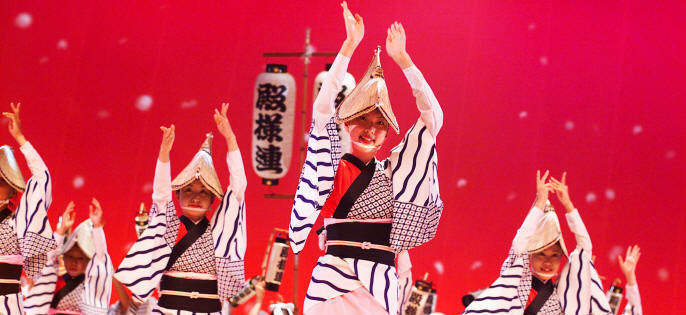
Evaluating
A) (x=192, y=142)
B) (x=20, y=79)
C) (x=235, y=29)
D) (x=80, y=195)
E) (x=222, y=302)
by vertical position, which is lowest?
(x=222, y=302)

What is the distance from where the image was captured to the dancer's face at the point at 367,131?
115 inches

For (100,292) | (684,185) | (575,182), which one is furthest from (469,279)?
(100,292)

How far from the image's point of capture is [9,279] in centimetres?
478

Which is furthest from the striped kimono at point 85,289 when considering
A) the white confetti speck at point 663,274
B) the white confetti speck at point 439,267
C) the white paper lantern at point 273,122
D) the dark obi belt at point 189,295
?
the white confetti speck at point 663,274

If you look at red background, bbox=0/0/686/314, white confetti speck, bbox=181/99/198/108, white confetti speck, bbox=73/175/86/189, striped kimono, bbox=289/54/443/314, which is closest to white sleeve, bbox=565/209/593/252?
striped kimono, bbox=289/54/443/314

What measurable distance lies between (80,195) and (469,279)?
3.98 metres

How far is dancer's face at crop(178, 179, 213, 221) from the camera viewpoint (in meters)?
4.20

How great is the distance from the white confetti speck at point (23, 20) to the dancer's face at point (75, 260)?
3.33 m

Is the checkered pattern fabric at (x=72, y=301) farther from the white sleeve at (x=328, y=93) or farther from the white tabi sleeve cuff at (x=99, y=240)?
the white sleeve at (x=328, y=93)

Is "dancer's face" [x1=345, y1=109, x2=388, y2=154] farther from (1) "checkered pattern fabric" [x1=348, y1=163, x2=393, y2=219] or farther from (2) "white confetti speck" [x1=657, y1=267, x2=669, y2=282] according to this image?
(2) "white confetti speck" [x1=657, y1=267, x2=669, y2=282]

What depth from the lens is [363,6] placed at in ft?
23.4

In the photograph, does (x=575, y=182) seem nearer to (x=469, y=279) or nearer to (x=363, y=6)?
(x=469, y=279)

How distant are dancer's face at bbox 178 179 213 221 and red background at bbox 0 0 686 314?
9.36ft

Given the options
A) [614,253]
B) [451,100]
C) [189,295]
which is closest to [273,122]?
[451,100]
